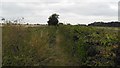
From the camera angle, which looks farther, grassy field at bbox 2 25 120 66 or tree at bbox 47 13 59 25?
tree at bbox 47 13 59 25

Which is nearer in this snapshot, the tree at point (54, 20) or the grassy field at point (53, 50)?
the grassy field at point (53, 50)

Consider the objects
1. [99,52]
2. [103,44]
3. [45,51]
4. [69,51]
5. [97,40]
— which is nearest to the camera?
[99,52]

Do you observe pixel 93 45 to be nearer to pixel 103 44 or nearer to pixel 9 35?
pixel 103 44

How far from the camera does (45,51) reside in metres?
20.2

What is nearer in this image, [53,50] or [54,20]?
[53,50]

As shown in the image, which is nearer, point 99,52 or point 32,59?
point 99,52

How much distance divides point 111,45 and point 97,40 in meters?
1.95

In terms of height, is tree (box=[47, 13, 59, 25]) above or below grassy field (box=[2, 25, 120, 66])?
above

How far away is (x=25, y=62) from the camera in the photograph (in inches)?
714

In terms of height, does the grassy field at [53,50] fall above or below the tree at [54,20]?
below

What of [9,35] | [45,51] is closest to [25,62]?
[45,51]

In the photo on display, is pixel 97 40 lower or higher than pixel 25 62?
higher

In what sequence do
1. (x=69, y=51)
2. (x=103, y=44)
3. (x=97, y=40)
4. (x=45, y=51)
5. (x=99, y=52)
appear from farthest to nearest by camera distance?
1. (x=69, y=51)
2. (x=45, y=51)
3. (x=97, y=40)
4. (x=103, y=44)
5. (x=99, y=52)

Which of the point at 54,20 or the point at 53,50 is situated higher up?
the point at 54,20
